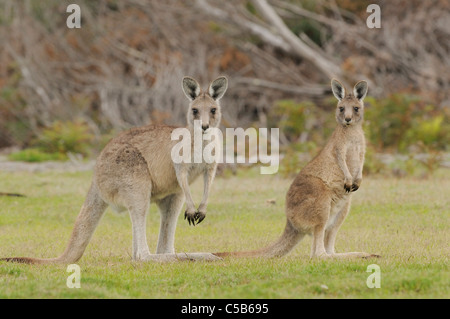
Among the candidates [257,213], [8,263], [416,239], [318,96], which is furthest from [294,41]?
[8,263]

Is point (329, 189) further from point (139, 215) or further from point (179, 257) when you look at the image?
point (139, 215)

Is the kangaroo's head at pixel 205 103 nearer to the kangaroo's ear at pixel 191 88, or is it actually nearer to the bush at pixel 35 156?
the kangaroo's ear at pixel 191 88

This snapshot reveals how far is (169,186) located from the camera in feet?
22.6

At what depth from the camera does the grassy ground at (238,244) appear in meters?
5.42

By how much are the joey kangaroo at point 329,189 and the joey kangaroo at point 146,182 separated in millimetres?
660

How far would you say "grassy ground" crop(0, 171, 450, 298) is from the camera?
5.42 meters

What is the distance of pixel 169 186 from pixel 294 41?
1202 cm

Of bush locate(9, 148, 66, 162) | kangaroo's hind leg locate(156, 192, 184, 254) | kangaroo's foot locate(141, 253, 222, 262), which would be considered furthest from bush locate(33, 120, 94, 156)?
kangaroo's foot locate(141, 253, 222, 262)

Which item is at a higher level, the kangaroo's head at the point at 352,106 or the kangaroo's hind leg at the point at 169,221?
the kangaroo's head at the point at 352,106

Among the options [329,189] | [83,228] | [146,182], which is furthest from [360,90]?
[83,228]

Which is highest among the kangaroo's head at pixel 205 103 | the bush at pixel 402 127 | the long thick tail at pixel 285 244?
the bush at pixel 402 127

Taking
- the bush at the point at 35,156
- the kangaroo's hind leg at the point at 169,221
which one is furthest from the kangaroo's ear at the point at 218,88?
the bush at the point at 35,156

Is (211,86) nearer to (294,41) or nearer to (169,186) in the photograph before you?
(169,186)

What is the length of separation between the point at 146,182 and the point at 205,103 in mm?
906
